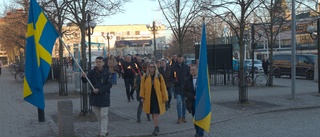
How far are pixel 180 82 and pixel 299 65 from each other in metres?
20.9

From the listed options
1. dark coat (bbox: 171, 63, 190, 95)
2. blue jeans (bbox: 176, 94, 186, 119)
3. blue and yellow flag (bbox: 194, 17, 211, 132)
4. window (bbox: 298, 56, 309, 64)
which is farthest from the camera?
window (bbox: 298, 56, 309, 64)

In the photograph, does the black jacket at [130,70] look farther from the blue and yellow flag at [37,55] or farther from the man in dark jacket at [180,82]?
the blue and yellow flag at [37,55]

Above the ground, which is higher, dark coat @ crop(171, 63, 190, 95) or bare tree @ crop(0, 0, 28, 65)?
bare tree @ crop(0, 0, 28, 65)

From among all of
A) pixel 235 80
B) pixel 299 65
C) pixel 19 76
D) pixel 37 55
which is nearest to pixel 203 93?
pixel 37 55

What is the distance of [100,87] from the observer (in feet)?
28.1

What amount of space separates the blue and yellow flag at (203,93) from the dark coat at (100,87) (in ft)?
6.69

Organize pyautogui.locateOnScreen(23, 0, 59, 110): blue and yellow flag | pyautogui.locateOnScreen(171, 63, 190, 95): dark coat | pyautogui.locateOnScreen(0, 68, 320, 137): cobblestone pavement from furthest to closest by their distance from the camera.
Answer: pyautogui.locateOnScreen(171, 63, 190, 95): dark coat < pyautogui.locateOnScreen(0, 68, 320, 137): cobblestone pavement < pyautogui.locateOnScreen(23, 0, 59, 110): blue and yellow flag

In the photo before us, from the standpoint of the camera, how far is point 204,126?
7992 mm

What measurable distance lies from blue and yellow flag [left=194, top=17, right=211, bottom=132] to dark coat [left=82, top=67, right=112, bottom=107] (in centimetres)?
204

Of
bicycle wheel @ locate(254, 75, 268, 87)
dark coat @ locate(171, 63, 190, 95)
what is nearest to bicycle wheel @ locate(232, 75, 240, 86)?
bicycle wheel @ locate(254, 75, 268, 87)

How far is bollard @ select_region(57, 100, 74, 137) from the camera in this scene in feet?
28.0

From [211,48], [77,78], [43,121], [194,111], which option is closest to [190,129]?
[194,111]

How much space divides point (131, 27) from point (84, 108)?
108483mm

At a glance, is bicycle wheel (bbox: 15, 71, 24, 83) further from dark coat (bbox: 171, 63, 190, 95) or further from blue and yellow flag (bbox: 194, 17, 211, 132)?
blue and yellow flag (bbox: 194, 17, 211, 132)
